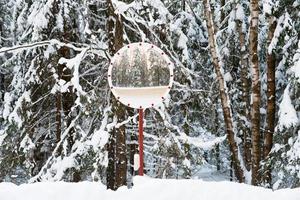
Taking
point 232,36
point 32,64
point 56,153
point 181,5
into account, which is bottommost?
point 56,153

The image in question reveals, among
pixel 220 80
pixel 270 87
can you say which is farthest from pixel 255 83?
pixel 270 87

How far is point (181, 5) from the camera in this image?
14227 mm

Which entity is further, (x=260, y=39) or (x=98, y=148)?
(x=260, y=39)

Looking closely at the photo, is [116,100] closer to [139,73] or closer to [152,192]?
[139,73]

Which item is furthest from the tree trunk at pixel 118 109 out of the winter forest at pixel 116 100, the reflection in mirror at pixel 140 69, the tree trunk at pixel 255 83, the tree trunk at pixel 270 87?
the tree trunk at pixel 270 87

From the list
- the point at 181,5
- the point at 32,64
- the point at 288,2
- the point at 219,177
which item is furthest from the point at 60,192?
the point at 219,177

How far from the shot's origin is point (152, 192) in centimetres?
439

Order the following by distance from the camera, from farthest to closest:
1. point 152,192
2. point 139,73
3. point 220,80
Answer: point 220,80, point 139,73, point 152,192

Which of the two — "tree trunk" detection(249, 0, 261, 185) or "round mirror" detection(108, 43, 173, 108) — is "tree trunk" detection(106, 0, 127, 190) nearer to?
"tree trunk" detection(249, 0, 261, 185)

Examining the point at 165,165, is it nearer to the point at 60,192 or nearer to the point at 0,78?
the point at 60,192

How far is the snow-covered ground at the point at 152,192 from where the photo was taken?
4.26 meters

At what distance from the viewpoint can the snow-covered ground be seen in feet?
14.0

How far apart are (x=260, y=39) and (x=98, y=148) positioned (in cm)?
766

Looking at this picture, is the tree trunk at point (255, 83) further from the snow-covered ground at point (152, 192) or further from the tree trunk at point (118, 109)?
the snow-covered ground at point (152, 192)
